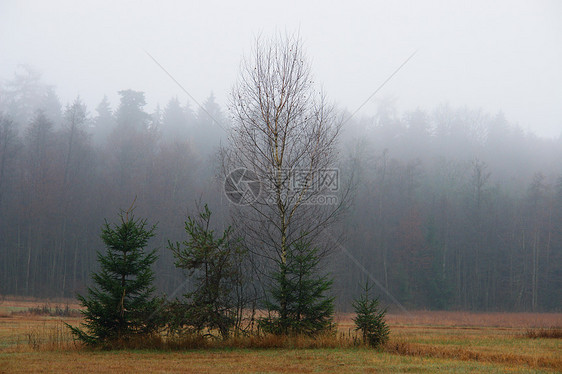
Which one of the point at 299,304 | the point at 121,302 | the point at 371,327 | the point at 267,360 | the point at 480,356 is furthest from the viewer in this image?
the point at 299,304

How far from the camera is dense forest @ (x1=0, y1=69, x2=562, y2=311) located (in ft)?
160

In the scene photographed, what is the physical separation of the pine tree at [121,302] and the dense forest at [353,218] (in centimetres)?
3106

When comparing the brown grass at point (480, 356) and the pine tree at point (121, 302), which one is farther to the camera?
the pine tree at point (121, 302)

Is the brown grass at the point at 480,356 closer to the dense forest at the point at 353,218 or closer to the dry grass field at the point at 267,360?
the dry grass field at the point at 267,360

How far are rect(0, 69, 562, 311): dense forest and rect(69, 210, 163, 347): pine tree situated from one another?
31062 mm

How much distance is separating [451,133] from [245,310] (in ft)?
233

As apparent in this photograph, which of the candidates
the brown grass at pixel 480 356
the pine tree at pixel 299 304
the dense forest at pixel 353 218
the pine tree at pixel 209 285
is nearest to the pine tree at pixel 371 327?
the brown grass at pixel 480 356

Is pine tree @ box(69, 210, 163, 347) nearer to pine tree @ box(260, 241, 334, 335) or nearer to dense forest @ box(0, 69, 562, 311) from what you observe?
pine tree @ box(260, 241, 334, 335)

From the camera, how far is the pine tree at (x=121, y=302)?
1242 centimetres

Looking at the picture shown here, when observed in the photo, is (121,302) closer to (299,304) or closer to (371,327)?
(299,304)

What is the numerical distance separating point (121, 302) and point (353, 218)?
42056mm

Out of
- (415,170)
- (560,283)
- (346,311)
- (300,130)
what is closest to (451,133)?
(415,170)

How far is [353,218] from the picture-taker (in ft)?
173

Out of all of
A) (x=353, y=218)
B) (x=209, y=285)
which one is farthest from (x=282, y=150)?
(x=353, y=218)
